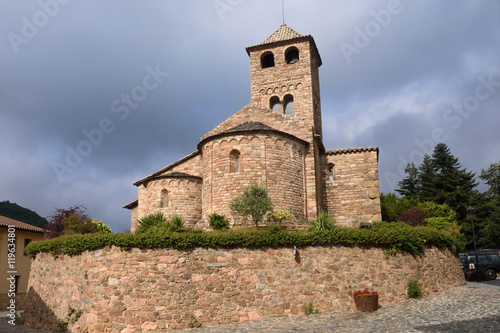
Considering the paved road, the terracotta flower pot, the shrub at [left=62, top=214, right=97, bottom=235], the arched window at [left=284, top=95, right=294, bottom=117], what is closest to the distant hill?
the shrub at [left=62, top=214, right=97, bottom=235]

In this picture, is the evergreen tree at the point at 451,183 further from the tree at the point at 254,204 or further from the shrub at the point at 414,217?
the tree at the point at 254,204

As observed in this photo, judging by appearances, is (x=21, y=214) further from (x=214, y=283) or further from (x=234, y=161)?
(x=214, y=283)

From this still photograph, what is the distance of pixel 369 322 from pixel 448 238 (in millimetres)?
7563

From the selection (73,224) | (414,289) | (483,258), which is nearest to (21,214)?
(73,224)

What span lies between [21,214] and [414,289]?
4175cm

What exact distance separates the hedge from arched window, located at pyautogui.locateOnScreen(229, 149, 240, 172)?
656 cm

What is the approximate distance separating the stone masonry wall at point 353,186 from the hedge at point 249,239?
871cm

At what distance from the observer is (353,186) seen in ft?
86.1

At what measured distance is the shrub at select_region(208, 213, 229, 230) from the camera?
64.3ft

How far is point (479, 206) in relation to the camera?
43.0 metres

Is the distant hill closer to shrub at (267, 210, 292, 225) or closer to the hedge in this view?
the hedge

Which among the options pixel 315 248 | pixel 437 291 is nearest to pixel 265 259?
pixel 315 248

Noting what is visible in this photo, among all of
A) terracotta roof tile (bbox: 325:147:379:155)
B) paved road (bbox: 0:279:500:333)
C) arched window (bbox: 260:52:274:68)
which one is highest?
arched window (bbox: 260:52:274:68)

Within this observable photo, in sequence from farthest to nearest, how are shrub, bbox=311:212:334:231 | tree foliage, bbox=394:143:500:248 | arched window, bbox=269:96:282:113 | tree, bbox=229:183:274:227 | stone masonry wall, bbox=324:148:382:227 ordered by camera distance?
tree foliage, bbox=394:143:500:248
arched window, bbox=269:96:282:113
stone masonry wall, bbox=324:148:382:227
tree, bbox=229:183:274:227
shrub, bbox=311:212:334:231
